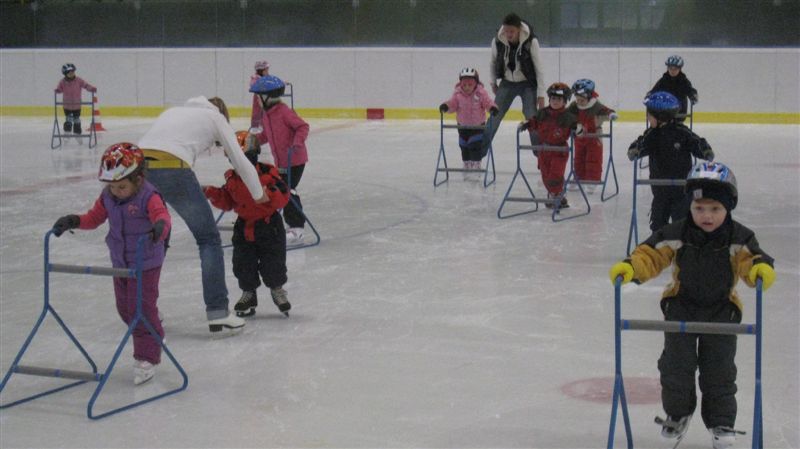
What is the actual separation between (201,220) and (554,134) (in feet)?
16.5

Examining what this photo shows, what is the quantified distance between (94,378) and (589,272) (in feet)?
11.7

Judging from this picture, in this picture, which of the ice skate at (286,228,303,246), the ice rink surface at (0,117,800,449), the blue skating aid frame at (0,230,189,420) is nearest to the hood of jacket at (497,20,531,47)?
the ice rink surface at (0,117,800,449)

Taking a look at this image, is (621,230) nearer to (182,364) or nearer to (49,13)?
(182,364)

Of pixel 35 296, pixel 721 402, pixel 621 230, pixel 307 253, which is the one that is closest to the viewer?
pixel 721 402

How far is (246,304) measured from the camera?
245 inches

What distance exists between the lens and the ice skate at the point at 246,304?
6.20 metres

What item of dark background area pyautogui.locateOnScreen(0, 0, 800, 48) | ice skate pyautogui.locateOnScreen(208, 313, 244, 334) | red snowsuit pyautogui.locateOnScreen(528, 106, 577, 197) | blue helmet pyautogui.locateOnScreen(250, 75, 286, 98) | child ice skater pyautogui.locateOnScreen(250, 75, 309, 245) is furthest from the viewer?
dark background area pyautogui.locateOnScreen(0, 0, 800, 48)

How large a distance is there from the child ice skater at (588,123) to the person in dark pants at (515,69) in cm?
65

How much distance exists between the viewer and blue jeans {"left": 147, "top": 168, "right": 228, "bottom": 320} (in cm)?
564

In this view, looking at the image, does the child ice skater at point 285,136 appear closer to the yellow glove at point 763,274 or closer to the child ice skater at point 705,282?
the child ice skater at point 705,282

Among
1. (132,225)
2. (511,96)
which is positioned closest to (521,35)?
(511,96)

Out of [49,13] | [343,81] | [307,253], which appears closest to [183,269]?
[307,253]

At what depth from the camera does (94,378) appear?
489 cm

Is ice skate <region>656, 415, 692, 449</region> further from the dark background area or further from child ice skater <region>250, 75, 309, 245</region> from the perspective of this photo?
the dark background area
